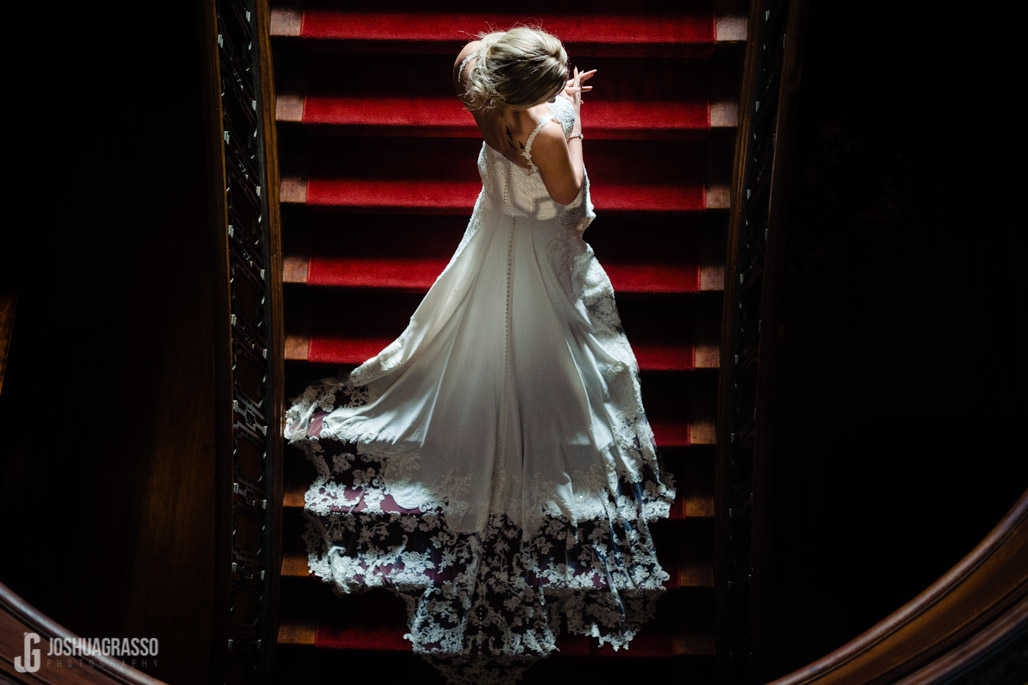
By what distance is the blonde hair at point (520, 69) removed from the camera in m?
2.39

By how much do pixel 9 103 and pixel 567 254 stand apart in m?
3.53

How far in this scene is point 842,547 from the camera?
4.09m

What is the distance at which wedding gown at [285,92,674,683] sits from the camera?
321 cm

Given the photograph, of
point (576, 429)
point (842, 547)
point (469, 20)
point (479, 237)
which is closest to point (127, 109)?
point (469, 20)

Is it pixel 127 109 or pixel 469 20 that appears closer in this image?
pixel 469 20

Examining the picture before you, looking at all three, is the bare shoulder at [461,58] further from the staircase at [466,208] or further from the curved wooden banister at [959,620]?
the curved wooden banister at [959,620]

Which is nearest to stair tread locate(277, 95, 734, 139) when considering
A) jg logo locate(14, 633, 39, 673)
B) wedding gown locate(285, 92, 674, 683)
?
wedding gown locate(285, 92, 674, 683)

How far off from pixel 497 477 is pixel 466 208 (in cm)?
122

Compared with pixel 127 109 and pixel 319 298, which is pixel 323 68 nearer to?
pixel 319 298

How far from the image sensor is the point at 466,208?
3.42 meters

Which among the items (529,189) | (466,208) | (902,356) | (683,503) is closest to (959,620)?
(683,503)

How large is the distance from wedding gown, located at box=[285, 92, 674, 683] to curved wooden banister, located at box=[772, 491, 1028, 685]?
Result: 131cm

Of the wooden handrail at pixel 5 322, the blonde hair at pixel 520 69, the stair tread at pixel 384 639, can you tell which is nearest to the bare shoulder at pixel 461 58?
the blonde hair at pixel 520 69

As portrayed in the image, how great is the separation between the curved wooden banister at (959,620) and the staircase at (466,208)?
1.53 metres
